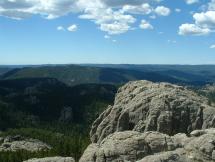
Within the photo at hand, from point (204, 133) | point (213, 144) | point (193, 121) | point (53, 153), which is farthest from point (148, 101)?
point (53, 153)

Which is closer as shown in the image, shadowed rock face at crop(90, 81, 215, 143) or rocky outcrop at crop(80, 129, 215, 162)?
rocky outcrop at crop(80, 129, 215, 162)

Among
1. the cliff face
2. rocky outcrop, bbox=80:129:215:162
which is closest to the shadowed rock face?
the cliff face

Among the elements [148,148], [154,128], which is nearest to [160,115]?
[154,128]

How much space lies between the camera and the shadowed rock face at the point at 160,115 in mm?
104188

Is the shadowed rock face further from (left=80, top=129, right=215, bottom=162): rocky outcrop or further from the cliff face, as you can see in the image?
(left=80, top=129, right=215, bottom=162): rocky outcrop

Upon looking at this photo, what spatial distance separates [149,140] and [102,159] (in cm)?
793

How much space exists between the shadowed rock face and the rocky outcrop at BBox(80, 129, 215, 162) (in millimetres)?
39567

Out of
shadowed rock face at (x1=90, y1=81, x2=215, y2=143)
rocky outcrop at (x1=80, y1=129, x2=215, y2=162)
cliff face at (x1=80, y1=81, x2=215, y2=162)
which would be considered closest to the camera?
rocky outcrop at (x1=80, y1=129, x2=215, y2=162)

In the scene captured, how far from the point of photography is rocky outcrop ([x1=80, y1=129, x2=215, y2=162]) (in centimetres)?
5772

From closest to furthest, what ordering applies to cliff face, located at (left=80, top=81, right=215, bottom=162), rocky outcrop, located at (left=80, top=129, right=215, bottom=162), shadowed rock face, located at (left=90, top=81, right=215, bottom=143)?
1. rocky outcrop, located at (left=80, top=129, right=215, bottom=162)
2. cliff face, located at (left=80, top=81, right=215, bottom=162)
3. shadowed rock face, located at (left=90, top=81, right=215, bottom=143)

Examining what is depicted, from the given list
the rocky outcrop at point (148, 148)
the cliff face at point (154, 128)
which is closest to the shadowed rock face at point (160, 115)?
the cliff face at point (154, 128)

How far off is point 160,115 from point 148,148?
4523cm

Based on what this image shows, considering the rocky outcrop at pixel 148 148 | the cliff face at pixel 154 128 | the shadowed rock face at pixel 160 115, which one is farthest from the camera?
the shadowed rock face at pixel 160 115

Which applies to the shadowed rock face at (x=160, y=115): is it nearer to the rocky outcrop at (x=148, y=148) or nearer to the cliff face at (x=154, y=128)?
the cliff face at (x=154, y=128)
